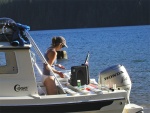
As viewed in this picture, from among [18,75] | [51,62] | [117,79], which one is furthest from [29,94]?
[117,79]

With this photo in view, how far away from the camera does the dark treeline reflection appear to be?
6860 inches

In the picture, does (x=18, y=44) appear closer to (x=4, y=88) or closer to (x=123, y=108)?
(x=4, y=88)

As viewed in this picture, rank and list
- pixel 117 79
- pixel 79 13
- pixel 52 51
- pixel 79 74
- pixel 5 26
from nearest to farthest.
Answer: pixel 5 26
pixel 52 51
pixel 79 74
pixel 117 79
pixel 79 13

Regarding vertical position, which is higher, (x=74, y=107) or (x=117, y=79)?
(x=117, y=79)

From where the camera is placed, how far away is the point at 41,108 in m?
9.41

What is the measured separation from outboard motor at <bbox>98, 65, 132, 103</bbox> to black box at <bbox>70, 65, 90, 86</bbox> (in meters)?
0.50

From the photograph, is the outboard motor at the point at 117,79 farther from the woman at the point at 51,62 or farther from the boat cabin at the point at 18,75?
the boat cabin at the point at 18,75

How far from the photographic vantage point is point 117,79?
10438mm

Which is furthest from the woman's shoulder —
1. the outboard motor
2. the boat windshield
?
the outboard motor

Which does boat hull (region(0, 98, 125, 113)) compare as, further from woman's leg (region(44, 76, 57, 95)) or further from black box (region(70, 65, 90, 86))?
black box (region(70, 65, 90, 86))

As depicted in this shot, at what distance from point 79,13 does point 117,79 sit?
17348 cm

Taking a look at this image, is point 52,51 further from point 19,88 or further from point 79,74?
point 19,88

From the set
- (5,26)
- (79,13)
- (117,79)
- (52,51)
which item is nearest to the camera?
(5,26)

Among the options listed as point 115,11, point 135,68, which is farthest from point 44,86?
point 115,11
